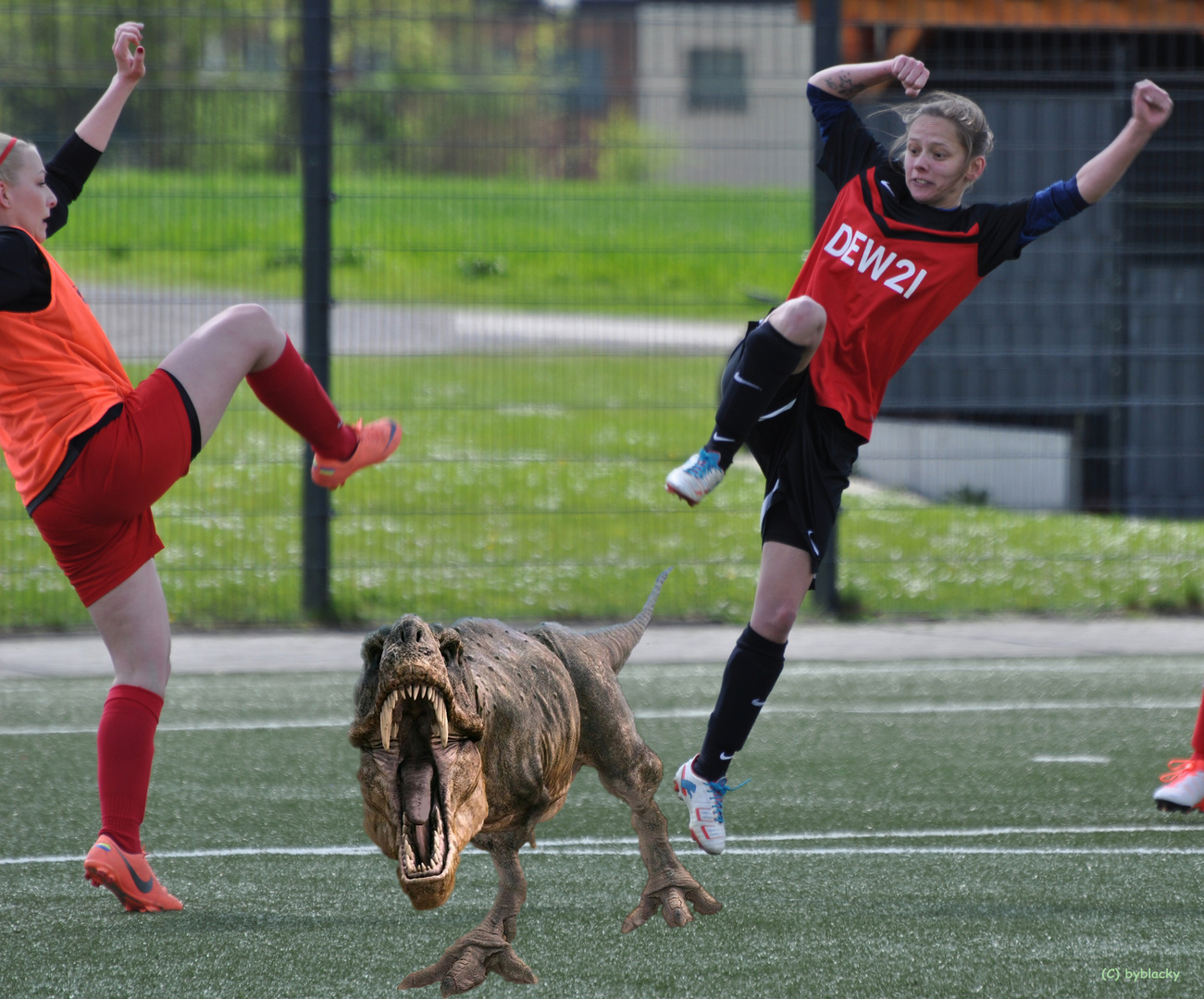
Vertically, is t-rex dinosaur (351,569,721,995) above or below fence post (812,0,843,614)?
below

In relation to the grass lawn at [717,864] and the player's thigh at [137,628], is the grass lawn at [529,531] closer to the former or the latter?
the grass lawn at [717,864]

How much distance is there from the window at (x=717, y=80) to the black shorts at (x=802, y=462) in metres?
4.12

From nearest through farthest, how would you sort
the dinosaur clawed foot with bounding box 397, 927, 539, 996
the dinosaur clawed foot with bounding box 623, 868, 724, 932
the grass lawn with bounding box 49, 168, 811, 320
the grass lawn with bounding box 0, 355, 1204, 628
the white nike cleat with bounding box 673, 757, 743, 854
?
1. the dinosaur clawed foot with bounding box 397, 927, 539, 996
2. the dinosaur clawed foot with bounding box 623, 868, 724, 932
3. the white nike cleat with bounding box 673, 757, 743, 854
4. the grass lawn with bounding box 49, 168, 811, 320
5. the grass lawn with bounding box 0, 355, 1204, 628

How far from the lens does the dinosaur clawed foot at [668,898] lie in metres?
3.00

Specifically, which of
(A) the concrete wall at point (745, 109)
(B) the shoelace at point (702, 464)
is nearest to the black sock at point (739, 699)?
(B) the shoelace at point (702, 464)

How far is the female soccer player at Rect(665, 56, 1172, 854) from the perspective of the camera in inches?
140

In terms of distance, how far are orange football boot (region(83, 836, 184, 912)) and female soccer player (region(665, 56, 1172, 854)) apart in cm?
129

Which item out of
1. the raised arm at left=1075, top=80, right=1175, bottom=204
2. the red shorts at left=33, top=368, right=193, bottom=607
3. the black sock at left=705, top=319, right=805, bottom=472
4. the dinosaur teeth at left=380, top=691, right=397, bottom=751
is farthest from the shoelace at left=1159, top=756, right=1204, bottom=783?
the dinosaur teeth at left=380, top=691, right=397, bottom=751

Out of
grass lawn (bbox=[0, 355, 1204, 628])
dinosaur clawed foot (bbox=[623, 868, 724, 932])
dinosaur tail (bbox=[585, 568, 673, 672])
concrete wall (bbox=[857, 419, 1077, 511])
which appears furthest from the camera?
concrete wall (bbox=[857, 419, 1077, 511])

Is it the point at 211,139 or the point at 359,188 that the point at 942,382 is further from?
the point at 211,139

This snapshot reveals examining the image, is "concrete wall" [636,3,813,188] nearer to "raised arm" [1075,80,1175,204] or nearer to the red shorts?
"raised arm" [1075,80,1175,204]

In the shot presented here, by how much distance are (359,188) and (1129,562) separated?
4794mm

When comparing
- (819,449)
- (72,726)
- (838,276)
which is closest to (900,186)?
(838,276)

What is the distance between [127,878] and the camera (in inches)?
129
